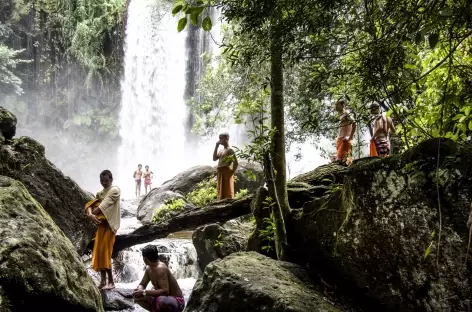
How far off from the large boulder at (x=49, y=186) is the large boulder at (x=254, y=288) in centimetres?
335

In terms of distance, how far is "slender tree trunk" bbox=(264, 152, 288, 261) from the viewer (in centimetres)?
436

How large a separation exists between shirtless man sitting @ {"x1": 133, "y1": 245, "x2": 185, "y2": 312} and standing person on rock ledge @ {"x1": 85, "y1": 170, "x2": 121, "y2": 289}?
1.58m

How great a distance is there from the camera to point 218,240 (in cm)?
674

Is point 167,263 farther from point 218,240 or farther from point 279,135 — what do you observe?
point 279,135

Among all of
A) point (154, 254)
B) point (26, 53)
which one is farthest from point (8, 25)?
point (154, 254)

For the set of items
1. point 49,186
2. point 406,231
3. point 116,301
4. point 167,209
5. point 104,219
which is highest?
point 49,186

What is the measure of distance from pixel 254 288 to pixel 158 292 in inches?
47.9

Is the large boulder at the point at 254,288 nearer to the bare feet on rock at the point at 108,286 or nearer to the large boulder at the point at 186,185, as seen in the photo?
the bare feet on rock at the point at 108,286

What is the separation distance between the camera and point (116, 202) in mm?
5590

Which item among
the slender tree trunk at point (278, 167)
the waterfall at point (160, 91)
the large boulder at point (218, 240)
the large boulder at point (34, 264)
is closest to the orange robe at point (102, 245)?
the large boulder at point (218, 240)

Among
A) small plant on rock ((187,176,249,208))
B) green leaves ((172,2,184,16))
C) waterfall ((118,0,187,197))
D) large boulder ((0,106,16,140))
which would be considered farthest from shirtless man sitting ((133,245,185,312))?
waterfall ((118,0,187,197))

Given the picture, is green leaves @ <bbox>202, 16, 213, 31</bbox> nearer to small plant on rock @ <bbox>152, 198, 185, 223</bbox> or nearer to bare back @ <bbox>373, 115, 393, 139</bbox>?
bare back @ <bbox>373, 115, 393, 139</bbox>

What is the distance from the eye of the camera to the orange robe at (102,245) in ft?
18.2

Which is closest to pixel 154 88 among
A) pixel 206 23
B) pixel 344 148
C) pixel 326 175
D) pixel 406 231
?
pixel 344 148
